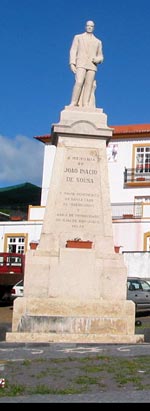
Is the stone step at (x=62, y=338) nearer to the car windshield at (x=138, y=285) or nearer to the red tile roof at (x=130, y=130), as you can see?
the car windshield at (x=138, y=285)

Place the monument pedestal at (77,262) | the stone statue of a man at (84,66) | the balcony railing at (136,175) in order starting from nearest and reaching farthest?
the monument pedestal at (77,262) < the stone statue of a man at (84,66) < the balcony railing at (136,175)

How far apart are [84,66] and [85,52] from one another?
1.06 feet

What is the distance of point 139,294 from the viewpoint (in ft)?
72.5

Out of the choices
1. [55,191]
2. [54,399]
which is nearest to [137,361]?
[54,399]

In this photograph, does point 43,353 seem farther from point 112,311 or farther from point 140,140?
point 140,140

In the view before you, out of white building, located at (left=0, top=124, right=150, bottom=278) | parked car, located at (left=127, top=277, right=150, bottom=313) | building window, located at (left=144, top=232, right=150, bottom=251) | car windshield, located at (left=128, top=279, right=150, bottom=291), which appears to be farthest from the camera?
white building, located at (left=0, top=124, right=150, bottom=278)

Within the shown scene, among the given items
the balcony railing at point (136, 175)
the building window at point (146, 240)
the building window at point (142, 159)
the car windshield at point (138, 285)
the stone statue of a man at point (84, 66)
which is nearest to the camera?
the stone statue of a man at point (84, 66)

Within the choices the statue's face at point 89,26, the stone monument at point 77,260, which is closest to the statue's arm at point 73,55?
the statue's face at point 89,26

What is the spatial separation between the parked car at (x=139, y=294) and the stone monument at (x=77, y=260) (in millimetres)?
9065

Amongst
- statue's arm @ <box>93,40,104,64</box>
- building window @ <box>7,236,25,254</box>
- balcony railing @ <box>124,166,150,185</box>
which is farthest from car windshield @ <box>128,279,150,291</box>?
balcony railing @ <box>124,166,150,185</box>

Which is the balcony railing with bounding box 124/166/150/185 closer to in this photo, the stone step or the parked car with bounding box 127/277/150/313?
the parked car with bounding box 127/277/150/313

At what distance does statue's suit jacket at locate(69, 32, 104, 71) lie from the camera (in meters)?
14.0

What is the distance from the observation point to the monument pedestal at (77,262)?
39.8 feet

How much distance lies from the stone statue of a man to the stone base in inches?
176
